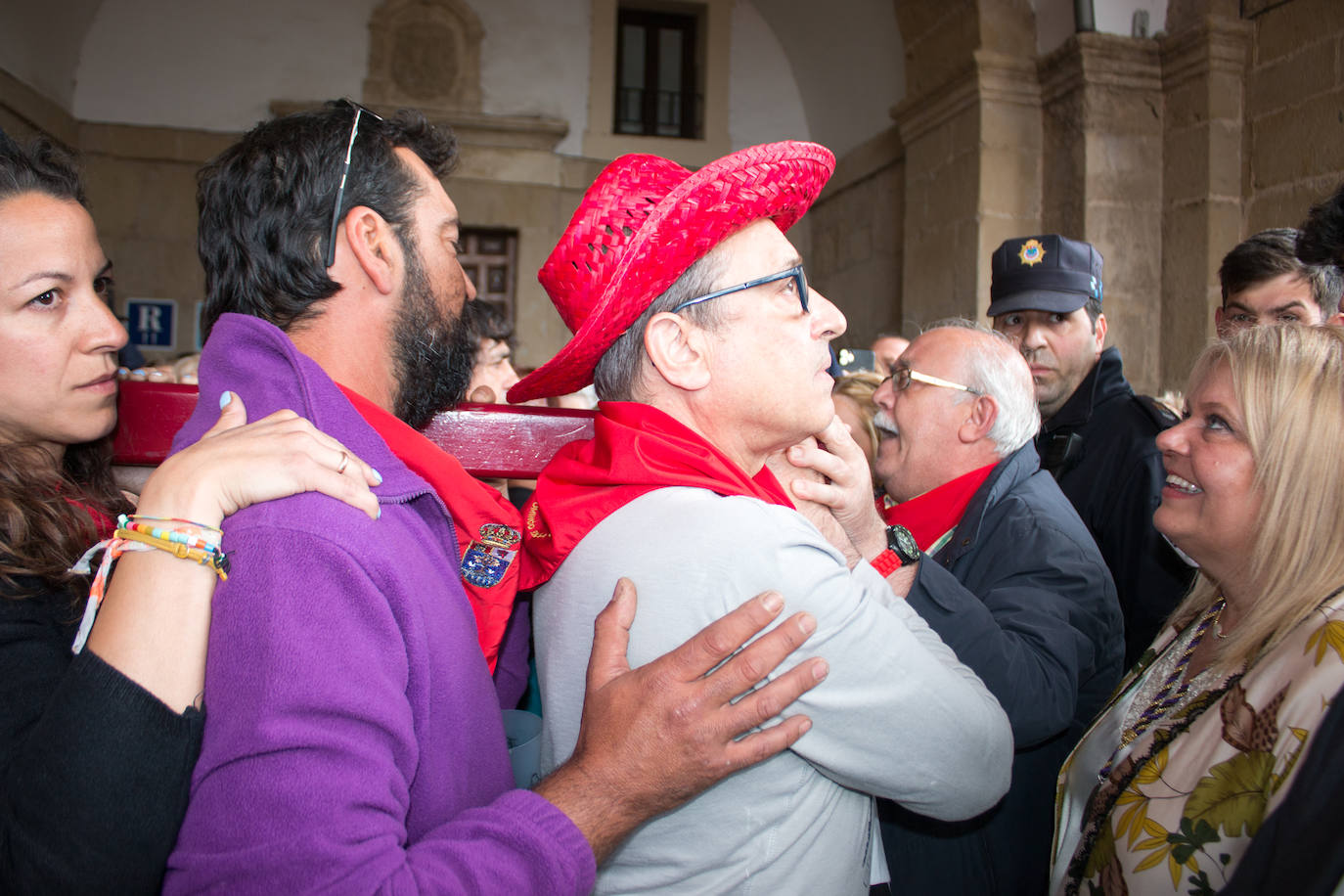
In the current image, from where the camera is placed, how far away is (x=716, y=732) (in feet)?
3.86

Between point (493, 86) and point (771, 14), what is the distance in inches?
123

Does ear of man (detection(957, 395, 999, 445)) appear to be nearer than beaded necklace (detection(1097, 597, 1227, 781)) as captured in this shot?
No

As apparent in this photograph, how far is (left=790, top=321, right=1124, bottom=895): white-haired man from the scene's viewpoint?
1.77m

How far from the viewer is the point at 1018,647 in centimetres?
177

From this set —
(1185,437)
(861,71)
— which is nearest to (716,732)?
(1185,437)

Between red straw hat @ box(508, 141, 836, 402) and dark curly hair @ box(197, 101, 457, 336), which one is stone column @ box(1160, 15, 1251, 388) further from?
dark curly hair @ box(197, 101, 457, 336)

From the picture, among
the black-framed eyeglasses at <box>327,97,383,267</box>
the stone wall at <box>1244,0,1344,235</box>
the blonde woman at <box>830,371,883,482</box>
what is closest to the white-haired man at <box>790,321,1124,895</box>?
the blonde woman at <box>830,371,883,482</box>

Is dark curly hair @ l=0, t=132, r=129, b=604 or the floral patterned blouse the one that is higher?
dark curly hair @ l=0, t=132, r=129, b=604

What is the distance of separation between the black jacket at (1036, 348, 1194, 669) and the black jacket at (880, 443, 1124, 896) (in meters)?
0.81

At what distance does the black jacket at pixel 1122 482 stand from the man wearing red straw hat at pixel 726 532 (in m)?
1.84

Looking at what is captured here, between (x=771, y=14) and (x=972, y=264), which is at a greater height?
(x=771, y=14)

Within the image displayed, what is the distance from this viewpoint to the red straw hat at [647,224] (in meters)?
1.40

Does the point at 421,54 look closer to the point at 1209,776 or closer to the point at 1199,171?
the point at 1199,171

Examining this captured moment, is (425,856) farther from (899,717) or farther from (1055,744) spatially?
(1055,744)
